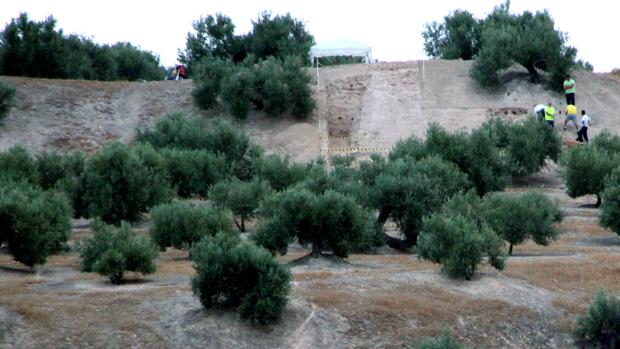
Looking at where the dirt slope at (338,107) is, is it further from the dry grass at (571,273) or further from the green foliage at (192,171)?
the dry grass at (571,273)

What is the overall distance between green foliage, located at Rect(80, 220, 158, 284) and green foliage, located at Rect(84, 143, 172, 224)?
956 cm

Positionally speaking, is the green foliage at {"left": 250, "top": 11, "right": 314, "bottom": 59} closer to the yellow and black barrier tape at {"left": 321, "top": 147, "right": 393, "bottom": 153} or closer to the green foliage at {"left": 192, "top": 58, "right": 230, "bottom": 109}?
the green foliage at {"left": 192, "top": 58, "right": 230, "bottom": 109}

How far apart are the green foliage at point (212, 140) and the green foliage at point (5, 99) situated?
17.2ft

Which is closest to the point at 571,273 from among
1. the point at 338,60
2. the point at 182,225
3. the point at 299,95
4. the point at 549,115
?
the point at 182,225

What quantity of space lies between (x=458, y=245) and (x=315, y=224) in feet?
10.4

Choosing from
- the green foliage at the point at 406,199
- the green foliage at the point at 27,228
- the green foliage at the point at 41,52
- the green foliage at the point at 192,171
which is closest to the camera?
the green foliage at the point at 27,228

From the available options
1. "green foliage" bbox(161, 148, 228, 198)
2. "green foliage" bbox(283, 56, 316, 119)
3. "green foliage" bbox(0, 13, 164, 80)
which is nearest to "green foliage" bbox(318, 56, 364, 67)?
"green foliage" bbox(0, 13, 164, 80)

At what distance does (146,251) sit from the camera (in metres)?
25.1

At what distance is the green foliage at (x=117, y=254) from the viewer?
24609 mm

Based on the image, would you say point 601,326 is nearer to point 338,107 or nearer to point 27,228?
point 27,228

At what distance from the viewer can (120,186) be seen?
36.2 metres

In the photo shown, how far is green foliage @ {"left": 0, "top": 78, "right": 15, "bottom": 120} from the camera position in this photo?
2053 inches

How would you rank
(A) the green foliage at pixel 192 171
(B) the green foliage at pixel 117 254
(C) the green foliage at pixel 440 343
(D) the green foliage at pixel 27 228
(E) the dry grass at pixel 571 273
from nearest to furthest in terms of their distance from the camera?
(C) the green foliage at pixel 440 343 → (B) the green foliage at pixel 117 254 → (E) the dry grass at pixel 571 273 → (D) the green foliage at pixel 27 228 → (A) the green foliage at pixel 192 171

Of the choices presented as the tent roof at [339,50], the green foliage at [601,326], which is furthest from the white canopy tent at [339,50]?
the green foliage at [601,326]
